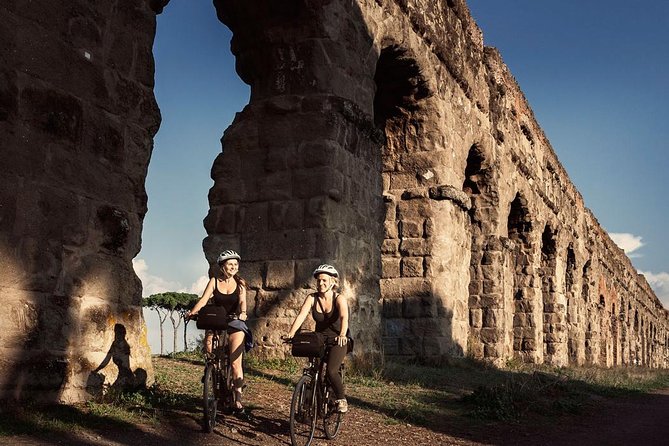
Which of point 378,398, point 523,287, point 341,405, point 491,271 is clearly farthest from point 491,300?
point 341,405

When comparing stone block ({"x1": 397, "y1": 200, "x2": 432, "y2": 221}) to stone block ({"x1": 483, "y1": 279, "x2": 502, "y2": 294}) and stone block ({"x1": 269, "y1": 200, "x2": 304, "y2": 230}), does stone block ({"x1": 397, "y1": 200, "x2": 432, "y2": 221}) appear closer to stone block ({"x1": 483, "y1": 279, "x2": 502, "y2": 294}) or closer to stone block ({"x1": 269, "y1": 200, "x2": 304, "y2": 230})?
stone block ({"x1": 483, "y1": 279, "x2": 502, "y2": 294})

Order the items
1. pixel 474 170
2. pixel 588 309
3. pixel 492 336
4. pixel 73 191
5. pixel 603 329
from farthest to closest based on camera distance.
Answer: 1. pixel 603 329
2. pixel 588 309
3. pixel 474 170
4. pixel 492 336
5. pixel 73 191

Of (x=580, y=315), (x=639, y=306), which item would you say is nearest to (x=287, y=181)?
(x=580, y=315)

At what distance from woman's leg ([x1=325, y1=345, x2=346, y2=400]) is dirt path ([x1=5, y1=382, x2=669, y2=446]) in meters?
0.46

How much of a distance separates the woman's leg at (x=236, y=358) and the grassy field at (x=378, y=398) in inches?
18.5

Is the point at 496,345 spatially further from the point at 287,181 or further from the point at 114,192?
the point at 114,192

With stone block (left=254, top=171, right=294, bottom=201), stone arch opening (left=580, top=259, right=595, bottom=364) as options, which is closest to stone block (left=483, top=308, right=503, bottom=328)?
stone block (left=254, top=171, right=294, bottom=201)

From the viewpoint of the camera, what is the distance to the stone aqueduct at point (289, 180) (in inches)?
212

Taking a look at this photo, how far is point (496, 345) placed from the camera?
50.5 feet

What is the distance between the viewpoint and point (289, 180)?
916 centimetres

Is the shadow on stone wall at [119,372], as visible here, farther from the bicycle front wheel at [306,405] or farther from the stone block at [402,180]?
the stone block at [402,180]

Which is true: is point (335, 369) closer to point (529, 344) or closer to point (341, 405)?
point (341, 405)

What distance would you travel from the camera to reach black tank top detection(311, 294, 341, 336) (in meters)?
5.75

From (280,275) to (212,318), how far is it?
3298 millimetres
